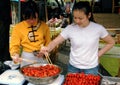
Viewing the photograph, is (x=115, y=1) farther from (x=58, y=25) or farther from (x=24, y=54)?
(x=24, y=54)

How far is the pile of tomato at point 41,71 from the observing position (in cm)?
235

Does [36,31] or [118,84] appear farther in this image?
[36,31]

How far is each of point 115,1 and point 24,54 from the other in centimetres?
1377

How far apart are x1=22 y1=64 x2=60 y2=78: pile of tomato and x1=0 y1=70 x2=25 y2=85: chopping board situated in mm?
79

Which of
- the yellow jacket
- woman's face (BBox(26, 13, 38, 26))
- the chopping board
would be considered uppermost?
woman's face (BBox(26, 13, 38, 26))

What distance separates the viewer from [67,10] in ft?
29.9

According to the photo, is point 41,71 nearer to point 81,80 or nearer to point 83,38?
point 81,80

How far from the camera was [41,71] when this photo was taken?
2420 mm

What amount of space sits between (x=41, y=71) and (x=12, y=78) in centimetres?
27

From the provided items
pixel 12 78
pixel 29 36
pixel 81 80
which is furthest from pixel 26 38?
pixel 81 80

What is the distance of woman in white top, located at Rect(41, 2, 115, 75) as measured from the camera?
8.75ft

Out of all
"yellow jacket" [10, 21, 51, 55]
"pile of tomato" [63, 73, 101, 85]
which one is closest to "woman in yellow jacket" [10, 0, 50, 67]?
"yellow jacket" [10, 21, 51, 55]

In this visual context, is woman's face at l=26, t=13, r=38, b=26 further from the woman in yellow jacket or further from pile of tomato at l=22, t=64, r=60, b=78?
pile of tomato at l=22, t=64, r=60, b=78

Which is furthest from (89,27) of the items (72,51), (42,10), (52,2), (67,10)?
(52,2)
